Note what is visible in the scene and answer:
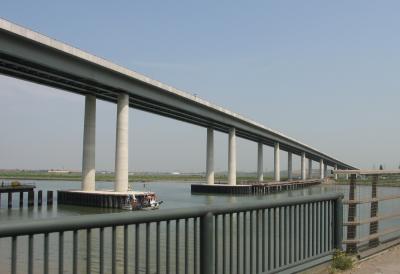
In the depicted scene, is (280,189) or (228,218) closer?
(228,218)

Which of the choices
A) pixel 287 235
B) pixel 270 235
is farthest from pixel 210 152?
pixel 270 235

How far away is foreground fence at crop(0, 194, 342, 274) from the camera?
14.1 feet

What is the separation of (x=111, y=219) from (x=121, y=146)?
50749mm

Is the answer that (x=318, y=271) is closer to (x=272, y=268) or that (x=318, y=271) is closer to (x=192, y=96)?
(x=272, y=268)

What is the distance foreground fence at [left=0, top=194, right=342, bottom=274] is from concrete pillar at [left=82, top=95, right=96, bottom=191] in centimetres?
4915

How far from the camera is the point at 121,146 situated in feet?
180

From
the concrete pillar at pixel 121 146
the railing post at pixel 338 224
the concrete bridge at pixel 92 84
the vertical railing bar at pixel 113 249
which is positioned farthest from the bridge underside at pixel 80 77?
the vertical railing bar at pixel 113 249

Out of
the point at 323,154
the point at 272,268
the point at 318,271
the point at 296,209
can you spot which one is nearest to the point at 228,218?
the point at 272,268

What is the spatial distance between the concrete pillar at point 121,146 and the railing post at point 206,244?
49.7m

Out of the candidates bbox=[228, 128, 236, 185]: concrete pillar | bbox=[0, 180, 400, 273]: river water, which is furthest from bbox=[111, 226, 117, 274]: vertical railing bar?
bbox=[228, 128, 236, 185]: concrete pillar

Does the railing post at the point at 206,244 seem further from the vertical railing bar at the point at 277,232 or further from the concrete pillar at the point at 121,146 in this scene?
the concrete pillar at the point at 121,146

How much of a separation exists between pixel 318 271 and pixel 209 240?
10.1 feet

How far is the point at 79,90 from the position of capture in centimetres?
5578

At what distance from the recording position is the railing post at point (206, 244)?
5.62 metres
